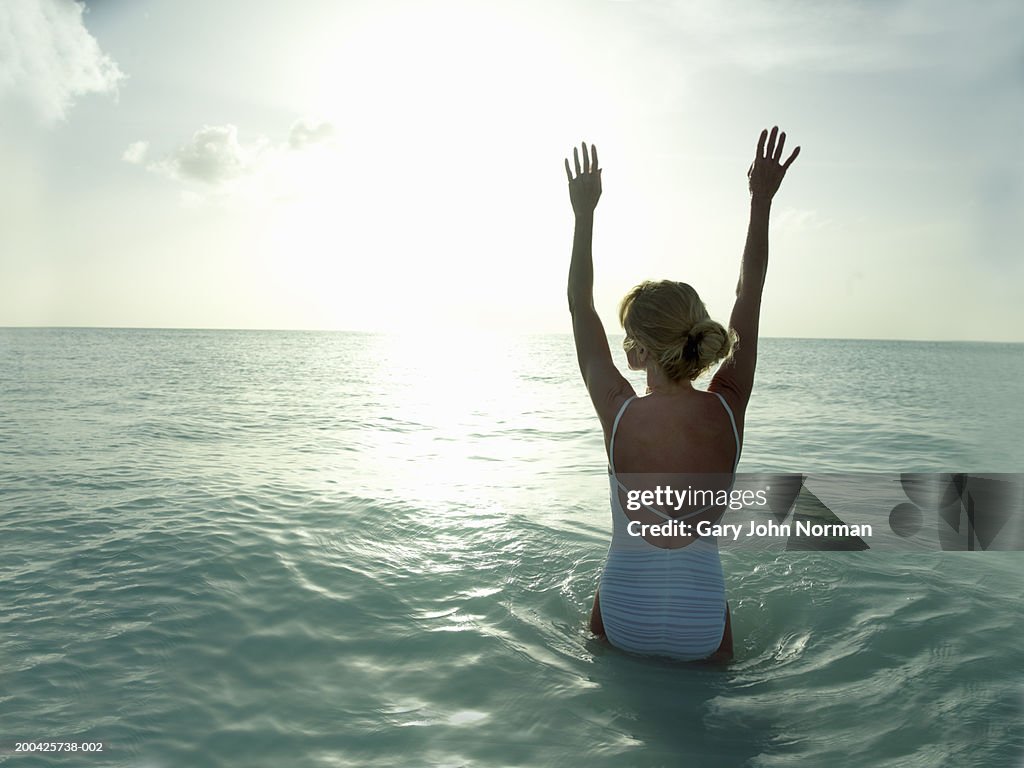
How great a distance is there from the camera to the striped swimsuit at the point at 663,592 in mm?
3590

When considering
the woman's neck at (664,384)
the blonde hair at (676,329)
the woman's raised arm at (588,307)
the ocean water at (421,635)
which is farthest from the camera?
the ocean water at (421,635)

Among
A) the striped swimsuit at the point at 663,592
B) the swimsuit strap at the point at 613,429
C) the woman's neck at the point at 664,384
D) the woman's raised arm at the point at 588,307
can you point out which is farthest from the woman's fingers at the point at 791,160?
the striped swimsuit at the point at 663,592

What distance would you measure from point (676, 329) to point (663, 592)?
1.49m

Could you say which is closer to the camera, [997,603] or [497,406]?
[997,603]

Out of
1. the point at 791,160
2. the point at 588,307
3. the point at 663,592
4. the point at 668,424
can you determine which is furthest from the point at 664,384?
the point at 791,160

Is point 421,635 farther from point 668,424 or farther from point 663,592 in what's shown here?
point 668,424

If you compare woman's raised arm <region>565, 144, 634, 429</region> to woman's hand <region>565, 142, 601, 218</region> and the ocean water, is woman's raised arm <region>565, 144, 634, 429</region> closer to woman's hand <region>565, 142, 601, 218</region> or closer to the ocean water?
woman's hand <region>565, 142, 601, 218</region>

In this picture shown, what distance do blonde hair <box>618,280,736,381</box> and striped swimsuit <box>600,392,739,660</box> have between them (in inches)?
19.3

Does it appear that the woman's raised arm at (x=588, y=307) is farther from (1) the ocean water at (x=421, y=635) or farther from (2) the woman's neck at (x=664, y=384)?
(1) the ocean water at (x=421, y=635)

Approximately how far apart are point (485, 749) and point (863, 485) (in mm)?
8822

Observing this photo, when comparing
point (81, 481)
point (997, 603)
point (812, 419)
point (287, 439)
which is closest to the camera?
point (997, 603)

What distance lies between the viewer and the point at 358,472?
10.5 metres

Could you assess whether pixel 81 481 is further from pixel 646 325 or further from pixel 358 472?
pixel 646 325

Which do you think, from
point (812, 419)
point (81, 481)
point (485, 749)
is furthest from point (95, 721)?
point (812, 419)
